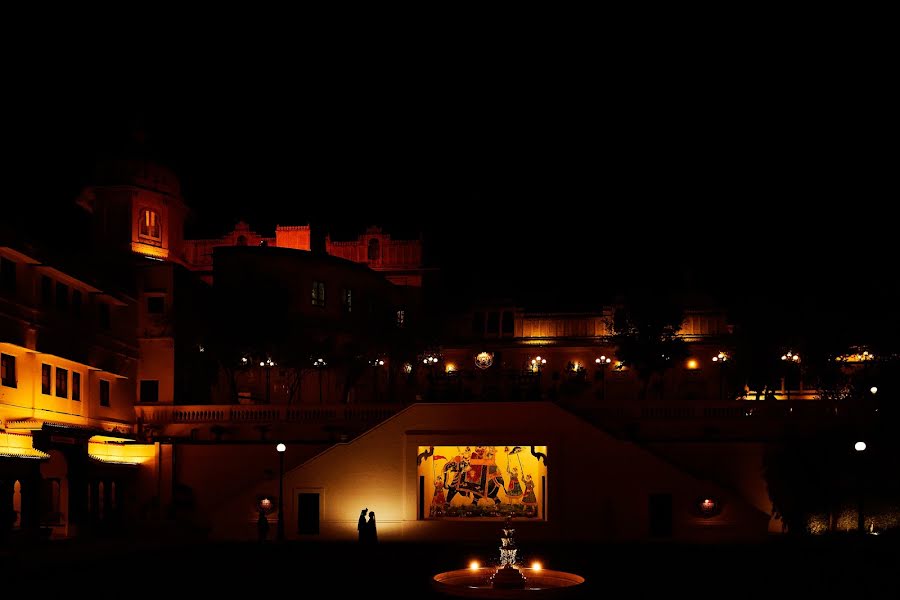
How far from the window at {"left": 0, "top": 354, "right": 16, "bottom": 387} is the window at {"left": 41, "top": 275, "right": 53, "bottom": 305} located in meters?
3.35

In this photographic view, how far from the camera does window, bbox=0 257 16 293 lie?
117ft

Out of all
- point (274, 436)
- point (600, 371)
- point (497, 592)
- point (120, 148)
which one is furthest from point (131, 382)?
point (497, 592)

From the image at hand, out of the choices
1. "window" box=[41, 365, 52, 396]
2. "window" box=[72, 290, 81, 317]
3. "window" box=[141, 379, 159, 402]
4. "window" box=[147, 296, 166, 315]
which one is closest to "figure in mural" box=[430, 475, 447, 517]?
"window" box=[141, 379, 159, 402]

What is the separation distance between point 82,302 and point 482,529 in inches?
743

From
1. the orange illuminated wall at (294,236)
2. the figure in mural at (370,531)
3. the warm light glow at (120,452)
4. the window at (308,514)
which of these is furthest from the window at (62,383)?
the orange illuminated wall at (294,236)

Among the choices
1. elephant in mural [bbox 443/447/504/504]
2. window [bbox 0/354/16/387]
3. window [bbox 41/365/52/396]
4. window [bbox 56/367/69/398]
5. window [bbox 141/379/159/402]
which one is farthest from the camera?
window [bbox 141/379/159/402]

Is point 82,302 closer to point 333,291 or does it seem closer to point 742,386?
point 333,291

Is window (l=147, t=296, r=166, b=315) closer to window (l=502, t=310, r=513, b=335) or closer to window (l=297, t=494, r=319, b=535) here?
window (l=297, t=494, r=319, b=535)

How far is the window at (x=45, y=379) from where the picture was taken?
1485 inches

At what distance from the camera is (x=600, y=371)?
56219 mm

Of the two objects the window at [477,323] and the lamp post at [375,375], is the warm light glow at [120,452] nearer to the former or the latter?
the lamp post at [375,375]

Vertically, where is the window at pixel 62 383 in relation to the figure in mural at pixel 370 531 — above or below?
above

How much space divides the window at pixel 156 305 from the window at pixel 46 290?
716cm

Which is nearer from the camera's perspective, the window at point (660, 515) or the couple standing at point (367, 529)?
the couple standing at point (367, 529)
